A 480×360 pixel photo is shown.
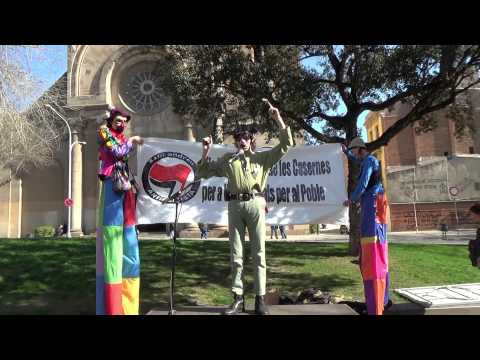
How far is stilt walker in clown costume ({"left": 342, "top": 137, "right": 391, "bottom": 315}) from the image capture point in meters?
4.87

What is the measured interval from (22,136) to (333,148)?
7807 millimetres

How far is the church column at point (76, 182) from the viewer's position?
32.5 m

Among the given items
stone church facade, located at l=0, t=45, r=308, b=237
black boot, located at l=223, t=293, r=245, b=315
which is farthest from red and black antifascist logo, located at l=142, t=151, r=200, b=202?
stone church facade, located at l=0, t=45, r=308, b=237

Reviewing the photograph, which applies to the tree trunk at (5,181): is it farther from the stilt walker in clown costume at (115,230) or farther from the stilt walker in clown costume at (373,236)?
the stilt walker in clown costume at (373,236)

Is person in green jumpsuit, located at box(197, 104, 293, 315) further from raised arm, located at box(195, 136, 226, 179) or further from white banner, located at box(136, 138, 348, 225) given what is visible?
white banner, located at box(136, 138, 348, 225)

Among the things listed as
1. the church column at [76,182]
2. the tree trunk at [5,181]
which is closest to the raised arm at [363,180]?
the church column at [76,182]

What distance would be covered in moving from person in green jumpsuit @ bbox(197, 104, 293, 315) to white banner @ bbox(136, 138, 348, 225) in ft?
9.29

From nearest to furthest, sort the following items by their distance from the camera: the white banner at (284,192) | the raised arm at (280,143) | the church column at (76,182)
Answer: the raised arm at (280,143)
the white banner at (284,192)
the church column at (76,182)

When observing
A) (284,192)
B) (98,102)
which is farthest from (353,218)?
(98,102)

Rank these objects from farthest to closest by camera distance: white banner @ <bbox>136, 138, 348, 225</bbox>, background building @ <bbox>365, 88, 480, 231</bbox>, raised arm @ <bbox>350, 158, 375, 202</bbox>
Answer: background building @ <bbox>365, 88, 480, 231</bbox>
white banner @ <bbox>136, 138, 348, 225</bbox>
raised arm @ <bbox>350, 158, 375, 202</bbox>

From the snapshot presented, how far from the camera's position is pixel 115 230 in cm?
420

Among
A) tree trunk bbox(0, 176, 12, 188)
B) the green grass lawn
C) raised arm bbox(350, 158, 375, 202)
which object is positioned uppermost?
tree trunk bbox(0, 176, 12, 188)

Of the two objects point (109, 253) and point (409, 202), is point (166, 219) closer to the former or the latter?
point (109, 253)

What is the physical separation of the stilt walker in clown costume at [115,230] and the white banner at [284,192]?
10.5ft
